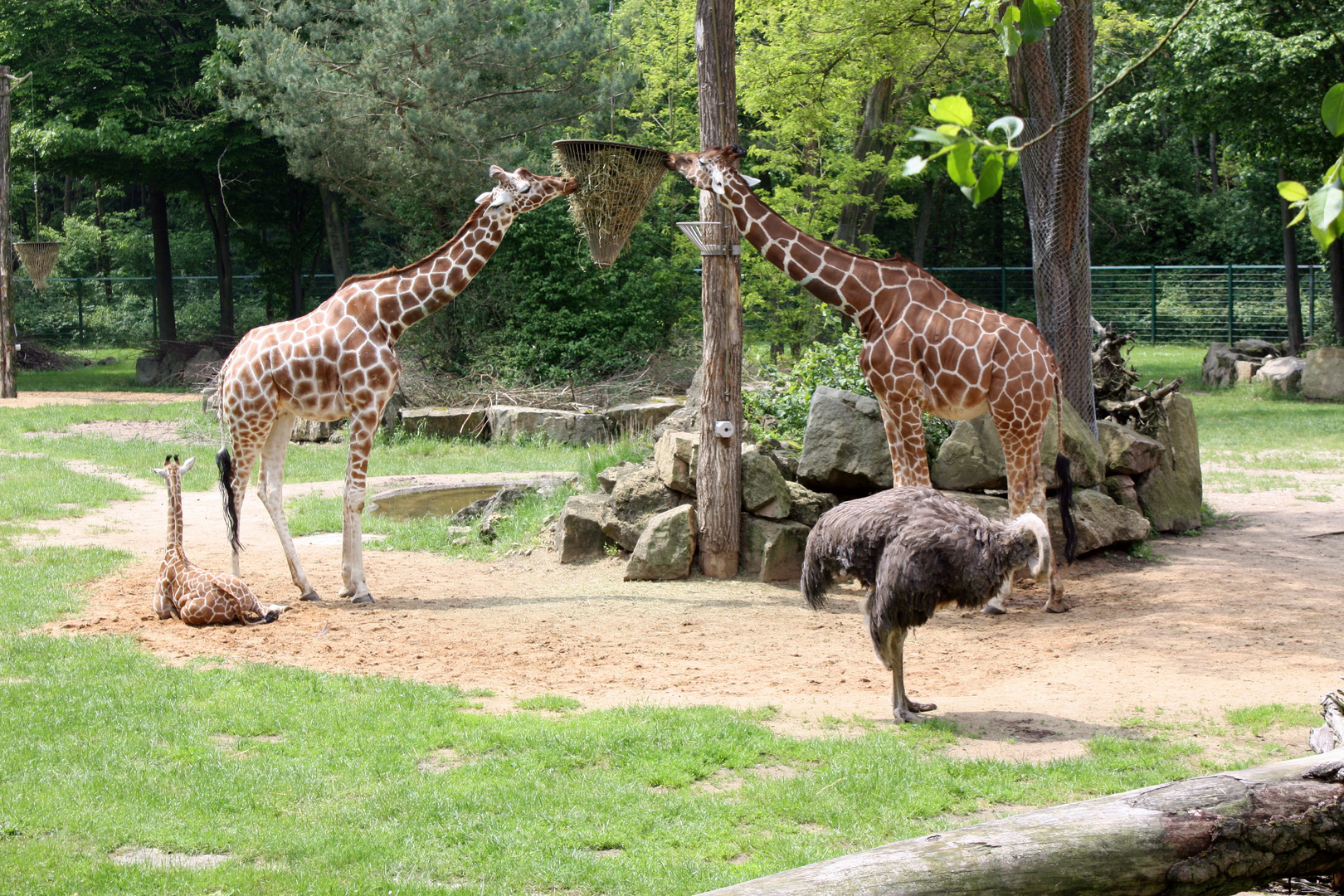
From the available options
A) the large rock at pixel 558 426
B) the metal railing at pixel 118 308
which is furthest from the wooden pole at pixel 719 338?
the metal railing at pixel 118 308

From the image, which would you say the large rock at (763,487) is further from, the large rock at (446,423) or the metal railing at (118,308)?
the metal railing at (118,308)

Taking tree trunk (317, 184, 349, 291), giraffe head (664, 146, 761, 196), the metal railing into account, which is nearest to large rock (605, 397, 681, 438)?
giraffe head (664, 146, 761, 196)

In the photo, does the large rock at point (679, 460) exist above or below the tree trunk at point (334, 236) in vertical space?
below

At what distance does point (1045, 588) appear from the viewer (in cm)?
905

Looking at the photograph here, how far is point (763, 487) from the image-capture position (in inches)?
364

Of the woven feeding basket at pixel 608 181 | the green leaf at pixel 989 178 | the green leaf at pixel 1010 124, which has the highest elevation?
the woven feeding basket at pixel 608 181

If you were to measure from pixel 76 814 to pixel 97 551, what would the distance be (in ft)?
19.9

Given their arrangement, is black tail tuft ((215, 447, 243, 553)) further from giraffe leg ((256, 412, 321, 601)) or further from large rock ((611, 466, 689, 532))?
large rock ((611, 466, 689, 532))

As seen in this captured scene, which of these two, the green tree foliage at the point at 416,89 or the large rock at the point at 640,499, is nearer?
the large rock at the point at 640,499

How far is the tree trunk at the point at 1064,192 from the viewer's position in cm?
1084

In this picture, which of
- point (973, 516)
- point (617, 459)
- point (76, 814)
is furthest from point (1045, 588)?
point (76, 814)

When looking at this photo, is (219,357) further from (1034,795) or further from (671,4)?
(1034,795)

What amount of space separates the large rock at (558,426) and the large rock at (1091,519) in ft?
27.1

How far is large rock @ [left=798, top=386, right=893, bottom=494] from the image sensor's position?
923 centimetres
